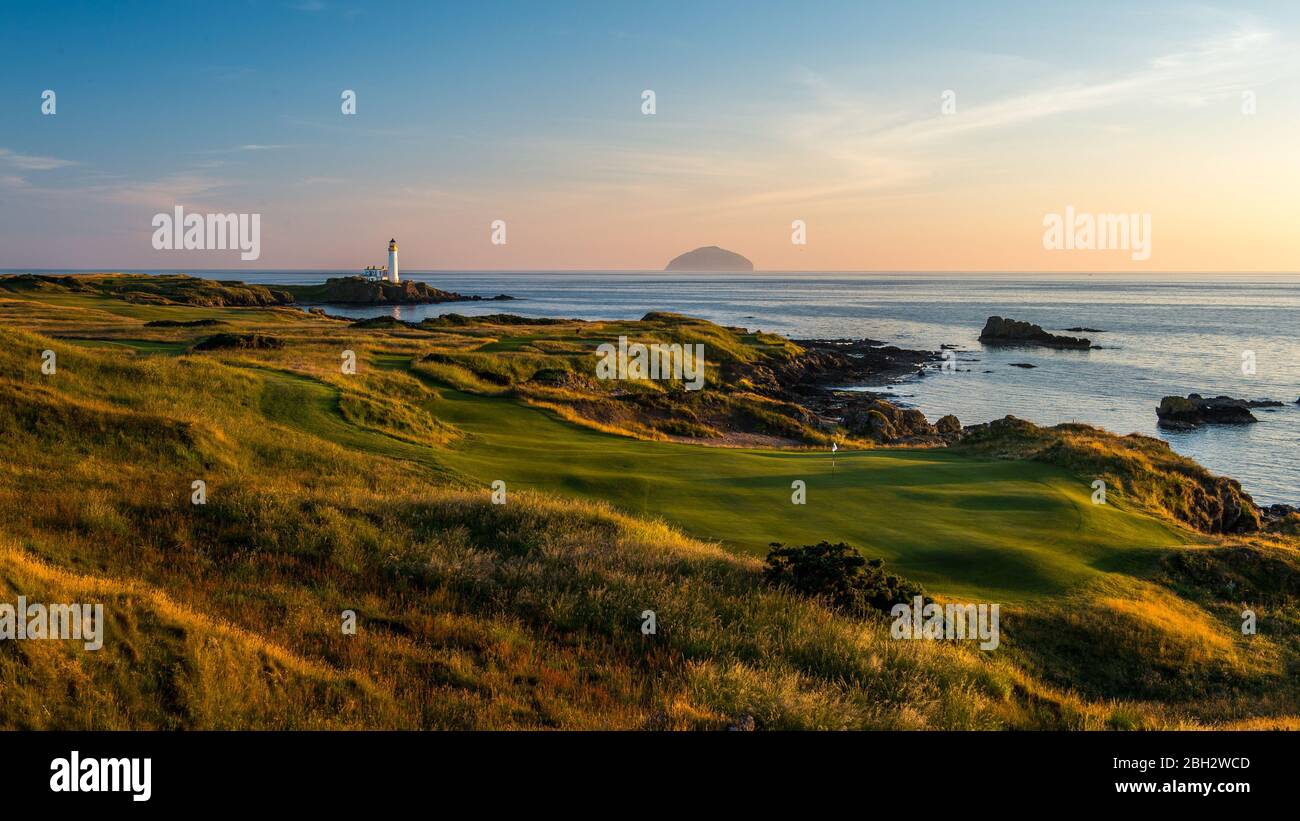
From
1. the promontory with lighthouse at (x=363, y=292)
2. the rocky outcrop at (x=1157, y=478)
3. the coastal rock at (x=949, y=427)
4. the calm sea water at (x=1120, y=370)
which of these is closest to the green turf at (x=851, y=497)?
the rocky outcrop at (x=1157, y=478)

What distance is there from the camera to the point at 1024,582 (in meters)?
18.1

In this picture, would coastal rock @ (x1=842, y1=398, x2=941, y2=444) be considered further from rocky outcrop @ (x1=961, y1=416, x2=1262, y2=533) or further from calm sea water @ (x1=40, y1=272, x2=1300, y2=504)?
rocky outcrop @ (x1=961, y1=416, x2=1262, y2=533)

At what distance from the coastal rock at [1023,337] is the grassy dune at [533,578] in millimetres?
93936

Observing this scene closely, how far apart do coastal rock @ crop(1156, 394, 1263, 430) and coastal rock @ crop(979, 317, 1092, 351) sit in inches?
2054

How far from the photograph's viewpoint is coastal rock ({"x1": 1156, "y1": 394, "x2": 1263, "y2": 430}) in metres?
58.2

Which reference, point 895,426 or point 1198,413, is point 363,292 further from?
point 1198,413

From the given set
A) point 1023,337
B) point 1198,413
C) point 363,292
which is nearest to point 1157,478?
point 1198,413

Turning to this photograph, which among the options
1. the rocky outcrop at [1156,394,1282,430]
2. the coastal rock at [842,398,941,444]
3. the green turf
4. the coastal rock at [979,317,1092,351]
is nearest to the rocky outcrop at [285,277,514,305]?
the coastal rock at [979,317,1092,351]

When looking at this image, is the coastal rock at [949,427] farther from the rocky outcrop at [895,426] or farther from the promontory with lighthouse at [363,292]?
the promontory with lighthouse at [363,292]

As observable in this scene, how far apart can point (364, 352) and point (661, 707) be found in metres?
46.3

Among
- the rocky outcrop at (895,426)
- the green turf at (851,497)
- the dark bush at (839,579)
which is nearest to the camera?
the dark bush at (839,579)

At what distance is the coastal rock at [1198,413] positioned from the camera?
58.2m

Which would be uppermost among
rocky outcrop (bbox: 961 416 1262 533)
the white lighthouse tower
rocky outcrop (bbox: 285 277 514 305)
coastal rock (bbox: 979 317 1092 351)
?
the white lighthouse tower
